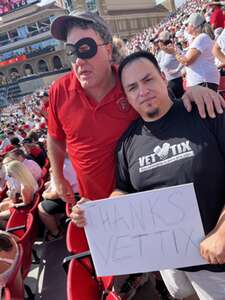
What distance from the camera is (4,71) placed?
6309 centimetres

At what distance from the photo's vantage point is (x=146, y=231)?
5.16 feet

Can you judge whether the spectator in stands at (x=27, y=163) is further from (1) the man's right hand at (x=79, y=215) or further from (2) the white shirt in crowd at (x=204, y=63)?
(1) the man's right hand at (x=79, y=215)

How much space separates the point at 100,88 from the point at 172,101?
49cm

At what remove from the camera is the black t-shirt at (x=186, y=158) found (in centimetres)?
146

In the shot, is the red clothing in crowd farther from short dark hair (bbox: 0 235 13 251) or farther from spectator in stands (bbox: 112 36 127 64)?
short dark hair (bbox: 0 235 13 251)

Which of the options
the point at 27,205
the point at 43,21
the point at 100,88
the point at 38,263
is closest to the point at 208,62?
the point at 100,88

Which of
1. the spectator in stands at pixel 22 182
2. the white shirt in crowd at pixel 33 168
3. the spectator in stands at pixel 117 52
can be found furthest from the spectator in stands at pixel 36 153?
the spectator in stands at pixel 117 52

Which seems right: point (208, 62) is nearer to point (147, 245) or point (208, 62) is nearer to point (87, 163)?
point (87, 163)

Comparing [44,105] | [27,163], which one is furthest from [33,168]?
[44,105]

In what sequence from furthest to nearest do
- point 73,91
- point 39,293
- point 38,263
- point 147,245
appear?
point 38,263
point 39,293
point 73,91
point 147,245

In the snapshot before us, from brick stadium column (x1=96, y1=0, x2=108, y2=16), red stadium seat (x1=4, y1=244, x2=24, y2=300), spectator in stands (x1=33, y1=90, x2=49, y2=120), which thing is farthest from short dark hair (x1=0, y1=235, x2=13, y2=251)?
brick stadium column (x1=96, y1=0, x2=108, y2=16)

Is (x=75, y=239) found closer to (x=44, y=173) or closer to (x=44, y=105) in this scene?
(x=44, y=173)

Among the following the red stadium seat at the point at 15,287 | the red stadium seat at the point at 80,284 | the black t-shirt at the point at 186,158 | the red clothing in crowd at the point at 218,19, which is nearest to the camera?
the black t-shirt at the point at 186,158

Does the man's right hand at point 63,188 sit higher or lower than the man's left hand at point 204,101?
lower
